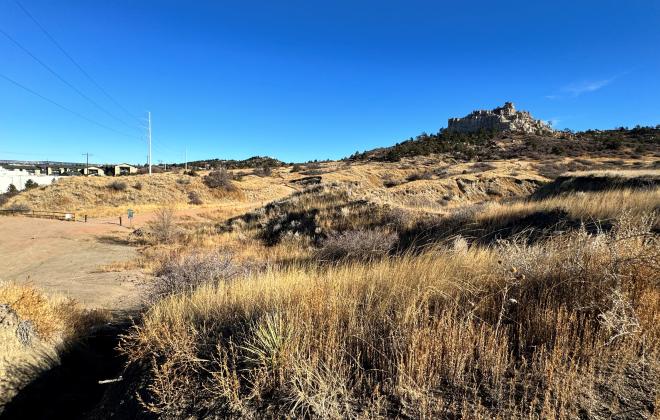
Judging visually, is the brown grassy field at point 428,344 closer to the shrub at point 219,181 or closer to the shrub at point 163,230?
the shrub at point 163,230

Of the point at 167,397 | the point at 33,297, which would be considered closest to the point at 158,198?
the point at 33,297

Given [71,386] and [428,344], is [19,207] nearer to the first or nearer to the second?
[71,386]

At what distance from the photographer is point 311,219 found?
17016 millimetres

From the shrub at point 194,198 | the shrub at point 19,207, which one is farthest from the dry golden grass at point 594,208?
the shrub at point 19,207

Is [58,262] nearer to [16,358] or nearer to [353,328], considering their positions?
[16,358]

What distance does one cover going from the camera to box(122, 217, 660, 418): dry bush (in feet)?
7.39

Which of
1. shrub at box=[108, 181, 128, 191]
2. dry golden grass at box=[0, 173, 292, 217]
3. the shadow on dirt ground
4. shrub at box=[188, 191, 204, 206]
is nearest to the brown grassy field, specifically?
the shadow on dirt ground

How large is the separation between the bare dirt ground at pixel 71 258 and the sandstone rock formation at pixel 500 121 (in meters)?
84.3

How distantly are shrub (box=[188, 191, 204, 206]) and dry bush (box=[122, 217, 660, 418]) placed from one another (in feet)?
136

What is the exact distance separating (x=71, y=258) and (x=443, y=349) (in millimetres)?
17918

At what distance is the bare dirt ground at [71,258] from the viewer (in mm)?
9562

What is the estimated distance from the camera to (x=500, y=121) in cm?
9575

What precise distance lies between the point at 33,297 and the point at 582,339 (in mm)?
7580

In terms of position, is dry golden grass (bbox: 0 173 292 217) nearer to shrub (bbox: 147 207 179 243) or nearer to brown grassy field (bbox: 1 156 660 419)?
shrub (bbox: 147 207 179 243)
